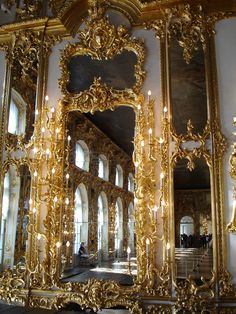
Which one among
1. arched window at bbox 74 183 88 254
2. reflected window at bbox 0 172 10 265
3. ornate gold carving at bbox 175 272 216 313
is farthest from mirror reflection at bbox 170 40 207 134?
reflected window at bbox 0 172 10 265

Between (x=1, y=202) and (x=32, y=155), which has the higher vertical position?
(x=32, y=155)

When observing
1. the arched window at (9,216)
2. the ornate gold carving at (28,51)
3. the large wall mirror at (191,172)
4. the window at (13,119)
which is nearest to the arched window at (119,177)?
the large wall mirror at (191,172)

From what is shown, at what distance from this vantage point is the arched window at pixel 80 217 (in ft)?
21.0

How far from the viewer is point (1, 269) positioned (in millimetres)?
6645

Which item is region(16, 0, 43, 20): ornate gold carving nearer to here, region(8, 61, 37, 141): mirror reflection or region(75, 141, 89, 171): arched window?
region(8, 61, 37, 141): mirror reflection

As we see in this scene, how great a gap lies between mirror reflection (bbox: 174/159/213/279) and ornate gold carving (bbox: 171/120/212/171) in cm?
11

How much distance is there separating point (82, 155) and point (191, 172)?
6.57 feet

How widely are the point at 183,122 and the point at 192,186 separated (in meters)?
1.13

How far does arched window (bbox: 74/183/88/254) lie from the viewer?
6398 mm

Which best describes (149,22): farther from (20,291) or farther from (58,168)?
(20,291)

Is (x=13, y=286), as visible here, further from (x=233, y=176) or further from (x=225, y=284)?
(x=233, y=176)

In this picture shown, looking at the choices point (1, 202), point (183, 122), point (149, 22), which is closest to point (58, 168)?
point (1, 202)

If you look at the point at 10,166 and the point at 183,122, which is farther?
the point at 10,166

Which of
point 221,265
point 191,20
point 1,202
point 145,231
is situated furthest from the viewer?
point 1,202
